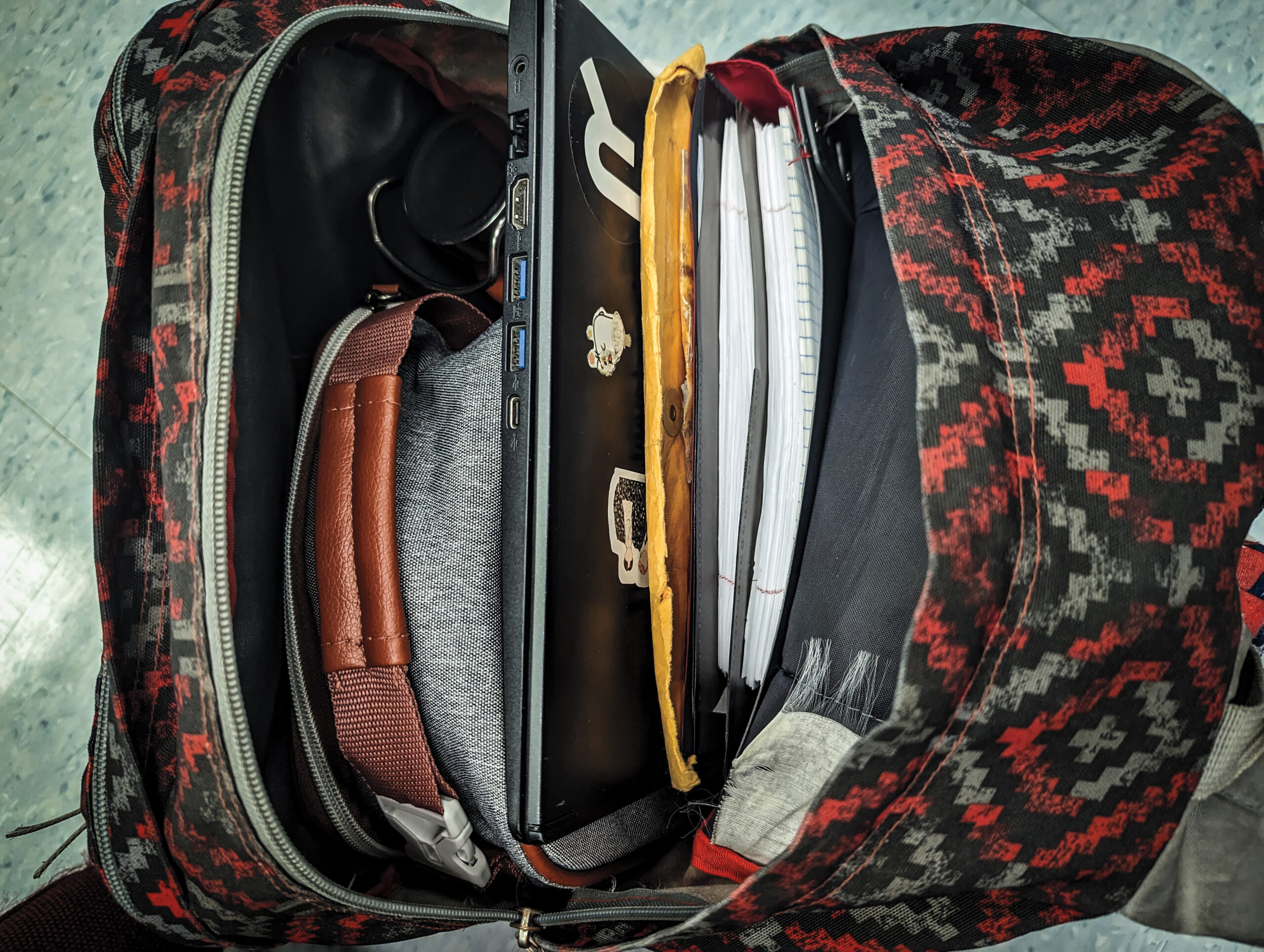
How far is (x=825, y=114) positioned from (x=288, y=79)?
364 millimetres

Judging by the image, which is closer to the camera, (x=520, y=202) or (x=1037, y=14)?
(x=520, y=202)

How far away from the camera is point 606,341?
1.76 ft

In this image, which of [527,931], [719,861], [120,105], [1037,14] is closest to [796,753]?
[719,861]

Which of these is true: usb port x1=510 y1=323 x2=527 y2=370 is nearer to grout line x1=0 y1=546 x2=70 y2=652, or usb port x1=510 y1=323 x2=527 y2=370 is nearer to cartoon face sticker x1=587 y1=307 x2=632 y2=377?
cartoon face sticker x1=587 y1=307 x2=632 y2=377

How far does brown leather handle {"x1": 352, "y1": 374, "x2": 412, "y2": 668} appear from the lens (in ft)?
1.66

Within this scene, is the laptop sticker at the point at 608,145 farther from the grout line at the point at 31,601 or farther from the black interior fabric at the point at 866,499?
the grout line at the point at 31,601

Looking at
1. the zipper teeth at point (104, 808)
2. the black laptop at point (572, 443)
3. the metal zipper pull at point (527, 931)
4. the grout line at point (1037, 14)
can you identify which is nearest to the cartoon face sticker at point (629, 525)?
→ the black laptop at point (572, 443)

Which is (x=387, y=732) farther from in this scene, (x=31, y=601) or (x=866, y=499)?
(x=31, y=601)

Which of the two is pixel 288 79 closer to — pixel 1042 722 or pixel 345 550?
pixel 345 550

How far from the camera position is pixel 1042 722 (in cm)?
43

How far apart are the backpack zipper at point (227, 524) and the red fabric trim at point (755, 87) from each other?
27 centimetres

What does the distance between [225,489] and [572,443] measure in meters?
0.19

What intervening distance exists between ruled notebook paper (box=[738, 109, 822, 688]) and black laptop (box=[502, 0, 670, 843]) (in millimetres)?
77

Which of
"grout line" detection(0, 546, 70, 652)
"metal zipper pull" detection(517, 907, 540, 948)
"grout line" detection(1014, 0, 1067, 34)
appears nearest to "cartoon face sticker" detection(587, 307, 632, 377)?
"metal zipper pull" detection(517, 907, 540, 948)
